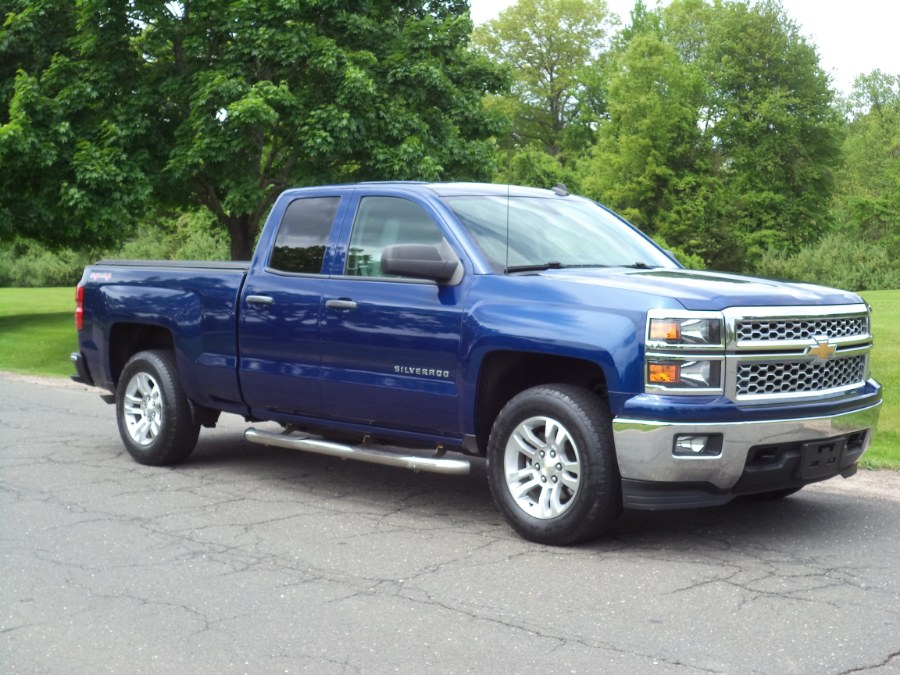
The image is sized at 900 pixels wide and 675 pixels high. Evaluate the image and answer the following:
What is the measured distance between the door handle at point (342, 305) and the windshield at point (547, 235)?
33.2 inches

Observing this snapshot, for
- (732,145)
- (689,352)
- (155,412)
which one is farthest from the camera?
(732,145)

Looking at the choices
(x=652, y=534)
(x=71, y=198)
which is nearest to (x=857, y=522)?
(x=652, y=534)

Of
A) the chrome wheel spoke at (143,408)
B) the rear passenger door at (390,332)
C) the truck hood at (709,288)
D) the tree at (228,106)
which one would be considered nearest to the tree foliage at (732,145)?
the tree at (228,106)

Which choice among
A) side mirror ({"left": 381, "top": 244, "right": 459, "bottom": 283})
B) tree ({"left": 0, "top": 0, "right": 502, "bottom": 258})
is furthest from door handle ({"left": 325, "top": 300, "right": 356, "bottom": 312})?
tree ({"left": 0, "top": 0, "right": 502, "bottom": 258})

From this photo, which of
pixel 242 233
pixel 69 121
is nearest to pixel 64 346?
pixel 242 233

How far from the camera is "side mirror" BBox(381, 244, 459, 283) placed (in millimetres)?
6523

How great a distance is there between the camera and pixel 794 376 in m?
6.11

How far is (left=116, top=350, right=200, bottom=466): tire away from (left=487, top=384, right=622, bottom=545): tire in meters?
3.02

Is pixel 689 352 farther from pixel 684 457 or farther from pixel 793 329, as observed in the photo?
pixel 793 329

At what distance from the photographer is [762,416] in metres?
5.91

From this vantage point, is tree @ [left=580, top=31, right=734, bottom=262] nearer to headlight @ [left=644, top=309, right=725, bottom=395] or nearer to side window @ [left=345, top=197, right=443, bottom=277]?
side window @ [left=345, top=197, right=443, bottom=277]

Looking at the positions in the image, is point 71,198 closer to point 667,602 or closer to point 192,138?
point 192,138

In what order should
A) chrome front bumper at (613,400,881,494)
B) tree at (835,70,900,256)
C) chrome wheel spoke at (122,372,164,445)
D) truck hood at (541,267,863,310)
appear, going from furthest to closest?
tree at (835,70,900,256), chrome wheel spoke at (122,372,164,445), truck hood at (541,267,863,310), chrome front bumper at (613,400,881,494)

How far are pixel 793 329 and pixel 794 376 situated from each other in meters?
0.24
